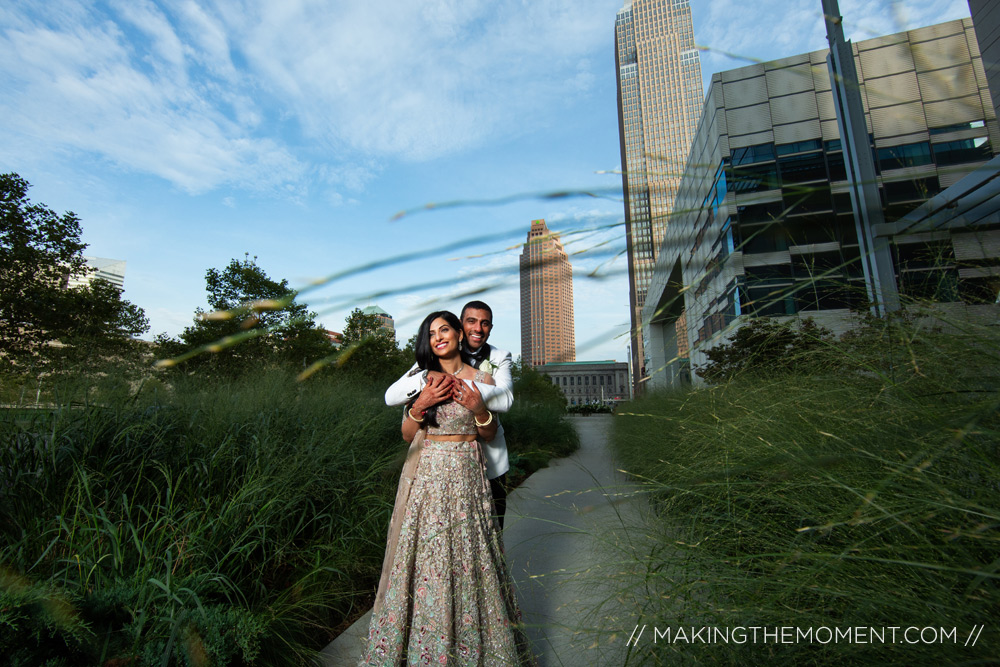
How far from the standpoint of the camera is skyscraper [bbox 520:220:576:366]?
634mm

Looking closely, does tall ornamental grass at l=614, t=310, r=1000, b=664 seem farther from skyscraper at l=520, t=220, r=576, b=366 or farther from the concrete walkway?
skyscraper at l=520, t=220, r=576, b=366

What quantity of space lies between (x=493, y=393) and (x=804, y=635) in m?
1.44

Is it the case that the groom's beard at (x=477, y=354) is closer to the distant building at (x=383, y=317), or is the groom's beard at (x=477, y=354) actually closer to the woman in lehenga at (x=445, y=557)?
the woman in lehenga at (x=445, y=557)

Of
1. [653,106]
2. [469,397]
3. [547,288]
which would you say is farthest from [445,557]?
[653,106]

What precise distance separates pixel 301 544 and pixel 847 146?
14.2 feet

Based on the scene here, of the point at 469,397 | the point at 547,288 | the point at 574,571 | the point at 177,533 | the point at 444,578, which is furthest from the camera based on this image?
the point at 177,533

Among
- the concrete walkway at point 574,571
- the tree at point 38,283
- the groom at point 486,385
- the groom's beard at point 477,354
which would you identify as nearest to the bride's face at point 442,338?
the groom at point 486,385

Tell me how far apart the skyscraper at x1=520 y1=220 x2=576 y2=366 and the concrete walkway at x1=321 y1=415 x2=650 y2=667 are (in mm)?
362

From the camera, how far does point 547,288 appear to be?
2.23 ft

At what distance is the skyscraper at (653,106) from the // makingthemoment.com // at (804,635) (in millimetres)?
654

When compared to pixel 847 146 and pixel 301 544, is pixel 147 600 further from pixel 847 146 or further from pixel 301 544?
pixel 847 146

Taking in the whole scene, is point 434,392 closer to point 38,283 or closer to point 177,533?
point 177,533

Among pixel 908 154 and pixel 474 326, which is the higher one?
pixel 908 154

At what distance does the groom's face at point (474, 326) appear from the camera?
103 inches
